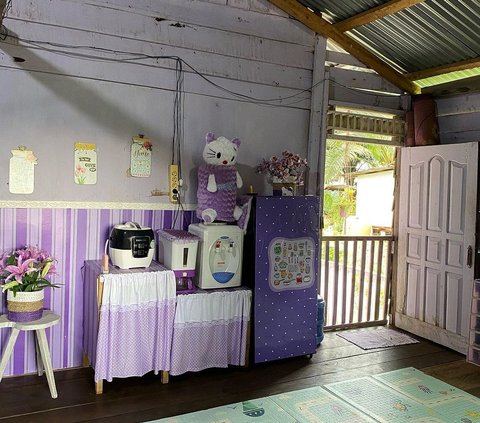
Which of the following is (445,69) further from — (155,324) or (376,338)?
(155,324)

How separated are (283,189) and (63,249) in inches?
71.3

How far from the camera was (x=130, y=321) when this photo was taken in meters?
3.36

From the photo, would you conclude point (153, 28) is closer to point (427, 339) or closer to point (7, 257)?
point (7, 257)

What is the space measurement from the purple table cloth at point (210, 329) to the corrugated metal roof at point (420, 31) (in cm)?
263

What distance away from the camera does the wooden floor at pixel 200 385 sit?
10.1 feet

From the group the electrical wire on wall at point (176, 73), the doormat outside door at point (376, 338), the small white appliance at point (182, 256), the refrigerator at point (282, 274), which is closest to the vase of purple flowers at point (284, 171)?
the refrigerator at point (282, 274)

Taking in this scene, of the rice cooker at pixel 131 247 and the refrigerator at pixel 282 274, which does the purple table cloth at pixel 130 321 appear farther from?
the refrigerator at pixel 282 274

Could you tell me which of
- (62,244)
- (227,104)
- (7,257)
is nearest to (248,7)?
(227,104)

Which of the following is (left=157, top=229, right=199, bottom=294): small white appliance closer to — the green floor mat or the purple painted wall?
the purple painted wall

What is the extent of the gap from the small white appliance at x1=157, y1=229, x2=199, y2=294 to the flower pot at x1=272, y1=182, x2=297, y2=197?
86 centimetres

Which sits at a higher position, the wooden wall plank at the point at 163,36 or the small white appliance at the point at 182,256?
the wooden wall plank at the point at 163,36

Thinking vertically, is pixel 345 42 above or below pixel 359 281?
above

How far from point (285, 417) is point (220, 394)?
532 millimetres

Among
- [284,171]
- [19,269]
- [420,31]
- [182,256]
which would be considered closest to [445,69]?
[420,31]
